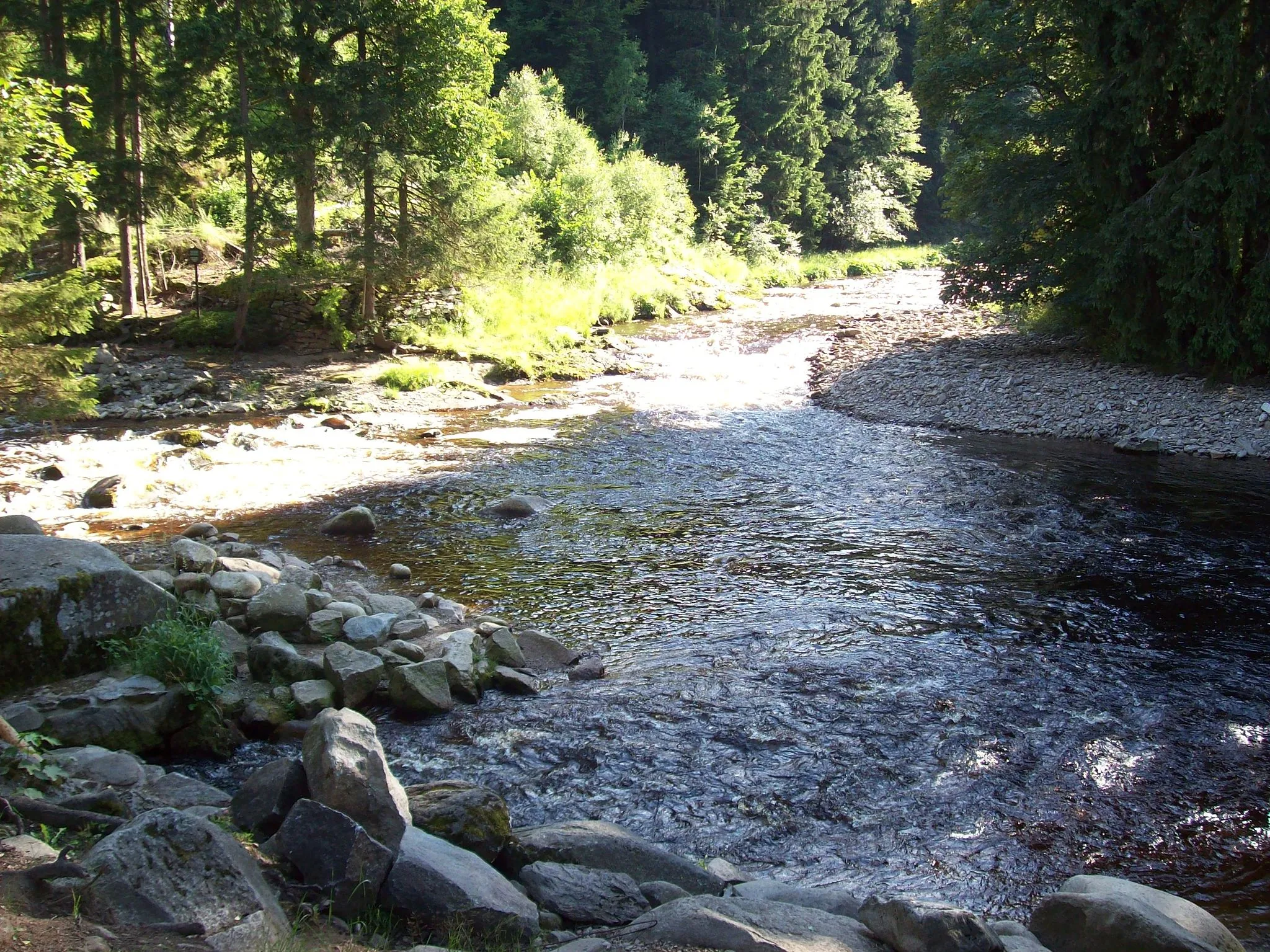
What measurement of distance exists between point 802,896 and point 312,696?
4.11 metres

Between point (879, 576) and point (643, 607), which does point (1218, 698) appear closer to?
point (879, 576)

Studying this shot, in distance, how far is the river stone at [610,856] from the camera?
5223 mm

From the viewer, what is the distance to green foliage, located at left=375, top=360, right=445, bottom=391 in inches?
826

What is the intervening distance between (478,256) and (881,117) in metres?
45.5

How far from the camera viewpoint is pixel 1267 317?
16.5 m

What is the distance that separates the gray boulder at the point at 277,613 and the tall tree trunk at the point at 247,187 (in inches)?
599

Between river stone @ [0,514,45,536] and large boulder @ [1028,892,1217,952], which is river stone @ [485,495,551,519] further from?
large boulder @ [1028,892,1217,952]

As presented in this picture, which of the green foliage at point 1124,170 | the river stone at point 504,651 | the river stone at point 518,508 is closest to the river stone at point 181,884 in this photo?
the river stone at point 504,651

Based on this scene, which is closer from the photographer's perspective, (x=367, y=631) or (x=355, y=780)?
(x=355, y=780)

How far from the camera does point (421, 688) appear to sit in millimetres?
7625

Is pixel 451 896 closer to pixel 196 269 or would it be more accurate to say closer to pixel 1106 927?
pixel 1106 927

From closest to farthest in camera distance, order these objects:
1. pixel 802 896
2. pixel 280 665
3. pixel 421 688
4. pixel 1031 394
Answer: pixel 802 896, pixel 421 688, pixel 280 665, pixel 1031 394

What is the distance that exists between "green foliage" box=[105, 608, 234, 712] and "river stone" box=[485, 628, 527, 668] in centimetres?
208

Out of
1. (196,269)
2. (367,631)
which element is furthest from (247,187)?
(367,631)
